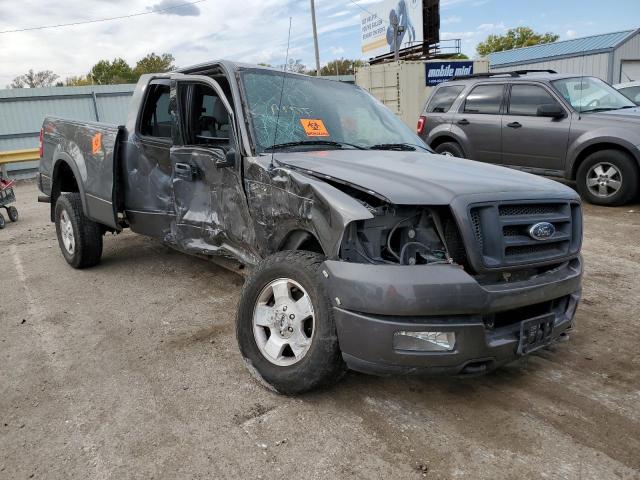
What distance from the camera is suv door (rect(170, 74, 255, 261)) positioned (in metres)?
3.75

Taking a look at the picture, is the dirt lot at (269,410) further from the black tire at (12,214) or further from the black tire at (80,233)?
the black tire at (12,214)

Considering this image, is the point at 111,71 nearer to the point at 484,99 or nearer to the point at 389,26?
the point at 389,26

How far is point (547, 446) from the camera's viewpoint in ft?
8.50

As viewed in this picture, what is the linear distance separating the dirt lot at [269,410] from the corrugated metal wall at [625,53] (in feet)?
98.4

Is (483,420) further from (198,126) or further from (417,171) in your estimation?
(198,126)

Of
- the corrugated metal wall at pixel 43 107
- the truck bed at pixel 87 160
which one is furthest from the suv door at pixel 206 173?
the corrugated metal wall at pixel 43 107

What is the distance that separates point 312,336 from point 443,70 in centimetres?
1711

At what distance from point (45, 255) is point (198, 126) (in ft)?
12.0

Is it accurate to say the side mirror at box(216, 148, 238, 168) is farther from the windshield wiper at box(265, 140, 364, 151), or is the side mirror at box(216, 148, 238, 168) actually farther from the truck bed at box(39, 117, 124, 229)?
the truck bed at box(39, 117, 124, 229)

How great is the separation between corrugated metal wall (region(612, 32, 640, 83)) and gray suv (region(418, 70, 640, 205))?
2437cm

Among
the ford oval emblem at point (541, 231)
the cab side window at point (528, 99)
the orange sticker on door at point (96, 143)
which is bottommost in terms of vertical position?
the ford oval emblem at point (541, 231)

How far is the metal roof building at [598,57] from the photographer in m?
29.5

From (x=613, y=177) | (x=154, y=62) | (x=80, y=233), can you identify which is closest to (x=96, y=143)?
(x=80, y=233)

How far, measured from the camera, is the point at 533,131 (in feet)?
27.5
